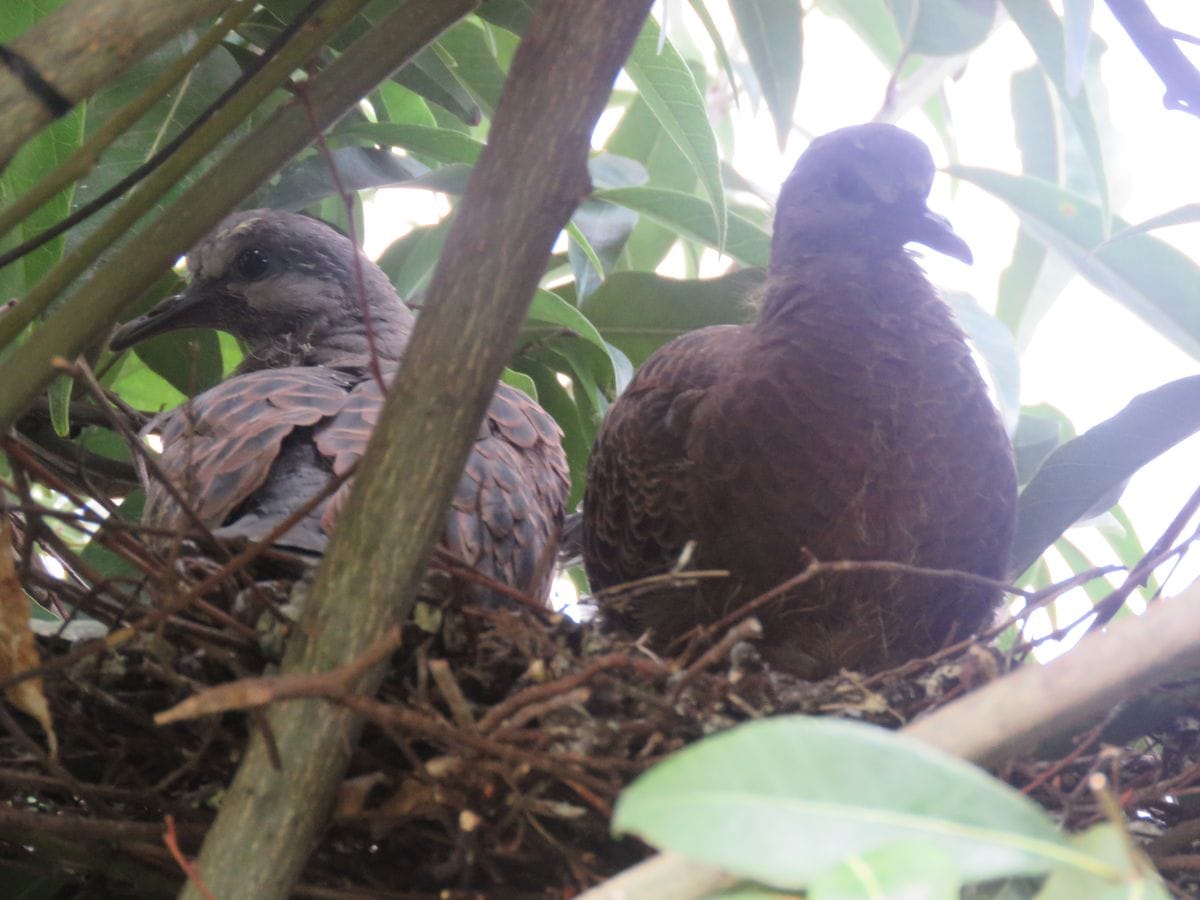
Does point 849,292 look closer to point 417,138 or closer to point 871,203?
point 871,203

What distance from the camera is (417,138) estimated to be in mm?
1354

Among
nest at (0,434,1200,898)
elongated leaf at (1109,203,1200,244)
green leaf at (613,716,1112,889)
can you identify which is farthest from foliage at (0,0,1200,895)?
green leaf at (613,716,1112,889)

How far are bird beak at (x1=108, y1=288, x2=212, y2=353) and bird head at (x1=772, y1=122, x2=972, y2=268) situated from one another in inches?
27.6

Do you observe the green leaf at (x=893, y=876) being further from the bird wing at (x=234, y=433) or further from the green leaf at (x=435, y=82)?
the green leaf at (x=435, y=82)

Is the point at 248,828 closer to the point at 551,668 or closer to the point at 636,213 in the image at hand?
the point at 551,668

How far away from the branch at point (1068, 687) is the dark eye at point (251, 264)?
1248mm

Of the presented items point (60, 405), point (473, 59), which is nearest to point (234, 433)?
point (60, 405)

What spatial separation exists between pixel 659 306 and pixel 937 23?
54 centimetres

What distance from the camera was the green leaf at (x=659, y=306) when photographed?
1.61 metres

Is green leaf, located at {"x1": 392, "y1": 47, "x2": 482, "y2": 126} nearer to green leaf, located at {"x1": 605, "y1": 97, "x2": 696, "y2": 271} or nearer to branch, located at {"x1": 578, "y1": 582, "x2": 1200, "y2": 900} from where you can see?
green leaf, located at {"x1": 605, "y1": 97, "x2": 696, "y2": 271}

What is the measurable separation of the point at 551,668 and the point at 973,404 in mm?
619

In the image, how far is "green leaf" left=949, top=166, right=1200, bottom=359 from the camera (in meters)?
1.25

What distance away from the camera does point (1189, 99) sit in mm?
1034

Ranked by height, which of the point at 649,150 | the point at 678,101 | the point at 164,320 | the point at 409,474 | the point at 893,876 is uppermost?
the point at 649,150
